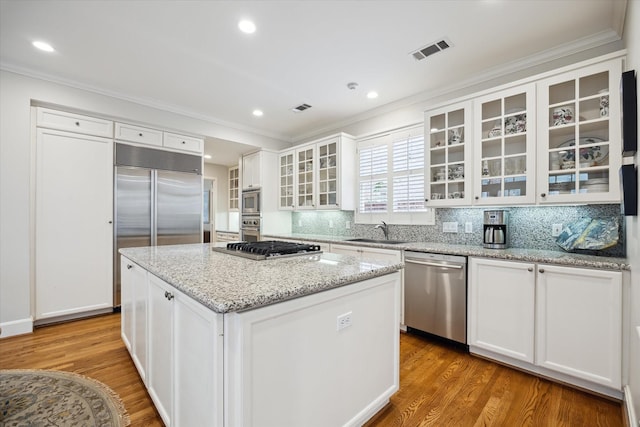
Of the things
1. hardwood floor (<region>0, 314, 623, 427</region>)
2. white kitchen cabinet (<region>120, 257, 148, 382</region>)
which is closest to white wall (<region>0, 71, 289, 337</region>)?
hardwood floor (<region>0, 314, 623, 427</region>)

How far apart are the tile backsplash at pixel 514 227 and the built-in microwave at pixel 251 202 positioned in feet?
5.37

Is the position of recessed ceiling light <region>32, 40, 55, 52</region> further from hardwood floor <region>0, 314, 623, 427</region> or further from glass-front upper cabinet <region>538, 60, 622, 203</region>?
glass-front upper cabinet <region>538, 60, 622, 203</region>

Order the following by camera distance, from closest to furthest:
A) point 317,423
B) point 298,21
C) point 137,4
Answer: point 317,423 → point 137,4 → point 298,21

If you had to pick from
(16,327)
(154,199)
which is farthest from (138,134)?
(16,327)

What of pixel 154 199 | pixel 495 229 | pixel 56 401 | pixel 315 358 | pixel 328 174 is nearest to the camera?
pixel 315 358

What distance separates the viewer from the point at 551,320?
205cm

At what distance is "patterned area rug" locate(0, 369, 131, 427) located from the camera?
5.50 ft

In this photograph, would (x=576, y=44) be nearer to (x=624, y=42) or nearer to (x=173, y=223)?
(x=624, y=42)

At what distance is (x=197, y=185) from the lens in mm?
4289

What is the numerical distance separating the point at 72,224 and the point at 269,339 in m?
3.47

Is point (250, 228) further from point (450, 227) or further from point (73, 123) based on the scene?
point (450, 227)

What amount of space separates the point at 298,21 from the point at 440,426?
2928mm

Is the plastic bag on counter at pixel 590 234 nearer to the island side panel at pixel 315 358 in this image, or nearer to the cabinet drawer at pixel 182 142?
the island side panel at pixel 315 358

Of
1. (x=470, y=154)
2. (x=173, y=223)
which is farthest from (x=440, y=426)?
(x=173, y=223)
